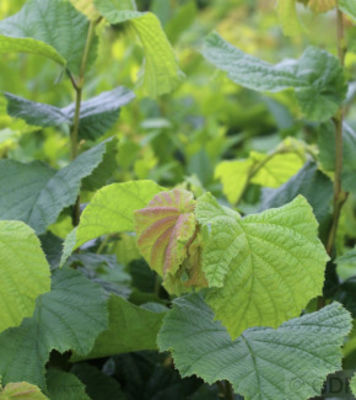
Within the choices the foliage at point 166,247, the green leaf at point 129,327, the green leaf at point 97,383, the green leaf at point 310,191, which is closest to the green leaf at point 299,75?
the foliage at point 166,247

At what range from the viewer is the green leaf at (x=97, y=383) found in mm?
821

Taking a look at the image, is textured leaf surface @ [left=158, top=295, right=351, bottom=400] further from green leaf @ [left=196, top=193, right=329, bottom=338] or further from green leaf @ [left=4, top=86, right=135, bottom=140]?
green leaf @ [left=4, top=86, right=135, bottom=140]

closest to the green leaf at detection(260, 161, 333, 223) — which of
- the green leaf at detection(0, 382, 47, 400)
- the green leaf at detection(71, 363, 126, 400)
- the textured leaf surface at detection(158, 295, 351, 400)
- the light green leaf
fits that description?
the light green leaf

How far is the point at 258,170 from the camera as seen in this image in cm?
109

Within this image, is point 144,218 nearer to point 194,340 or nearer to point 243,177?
point 194,340

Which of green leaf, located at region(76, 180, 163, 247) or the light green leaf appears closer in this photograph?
green leaf, located at region(76, 180, 163, 247)

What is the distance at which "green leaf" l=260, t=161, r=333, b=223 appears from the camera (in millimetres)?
888

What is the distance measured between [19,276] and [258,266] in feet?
0.77

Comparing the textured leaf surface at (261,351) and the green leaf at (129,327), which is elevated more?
the textured leaf surface at (261,351)

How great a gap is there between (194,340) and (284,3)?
1.55 ft

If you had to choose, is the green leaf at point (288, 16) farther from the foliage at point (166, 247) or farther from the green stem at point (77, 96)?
the green stem at point (77, 96)

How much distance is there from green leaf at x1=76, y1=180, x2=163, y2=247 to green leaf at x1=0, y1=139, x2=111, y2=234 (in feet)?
0.33

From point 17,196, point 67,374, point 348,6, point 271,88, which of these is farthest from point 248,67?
point 67,374

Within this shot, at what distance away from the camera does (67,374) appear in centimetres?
74
